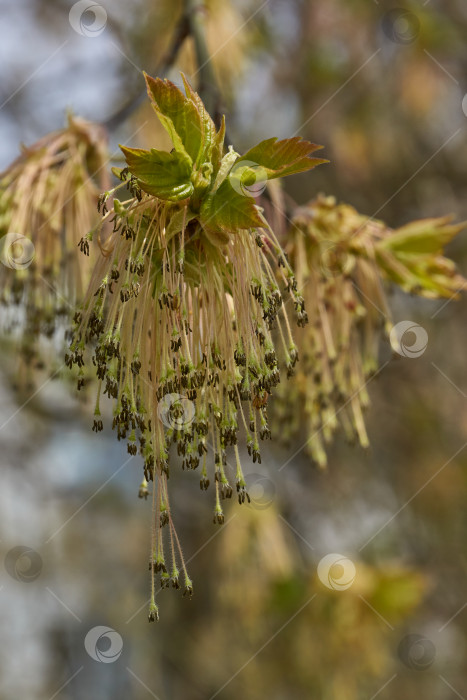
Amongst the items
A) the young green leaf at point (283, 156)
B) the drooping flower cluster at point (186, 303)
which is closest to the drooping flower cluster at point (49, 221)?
the drooping flower cluster at point (186, 303)

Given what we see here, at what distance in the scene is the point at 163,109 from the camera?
1.08 m

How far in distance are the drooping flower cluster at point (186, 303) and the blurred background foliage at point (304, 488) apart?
1874 millimetres

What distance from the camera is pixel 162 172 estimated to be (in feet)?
3.58

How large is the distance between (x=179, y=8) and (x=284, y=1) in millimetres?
1130

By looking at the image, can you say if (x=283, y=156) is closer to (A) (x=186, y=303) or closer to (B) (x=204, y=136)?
(B) (x=204, y=136)

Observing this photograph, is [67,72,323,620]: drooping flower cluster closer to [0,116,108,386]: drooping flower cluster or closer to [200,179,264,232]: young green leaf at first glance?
[200,179,264,232]: young green leaf

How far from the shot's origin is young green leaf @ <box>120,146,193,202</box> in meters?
1.06

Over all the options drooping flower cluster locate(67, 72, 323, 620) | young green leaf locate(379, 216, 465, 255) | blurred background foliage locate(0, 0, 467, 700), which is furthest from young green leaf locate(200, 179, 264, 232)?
blurred background foliage locate(0, 0, 467, 700)

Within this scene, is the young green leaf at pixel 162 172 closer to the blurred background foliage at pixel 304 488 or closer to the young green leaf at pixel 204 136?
the young green leaf at pixel 204 136

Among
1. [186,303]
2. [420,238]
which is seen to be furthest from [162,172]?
[420,238]

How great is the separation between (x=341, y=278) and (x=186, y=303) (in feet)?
1.94

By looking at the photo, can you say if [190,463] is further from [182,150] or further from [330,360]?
[330,360]

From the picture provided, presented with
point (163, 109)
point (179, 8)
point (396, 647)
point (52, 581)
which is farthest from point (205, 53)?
point (52, 581)

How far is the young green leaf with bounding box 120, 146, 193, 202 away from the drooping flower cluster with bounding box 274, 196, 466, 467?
531 millimetres
